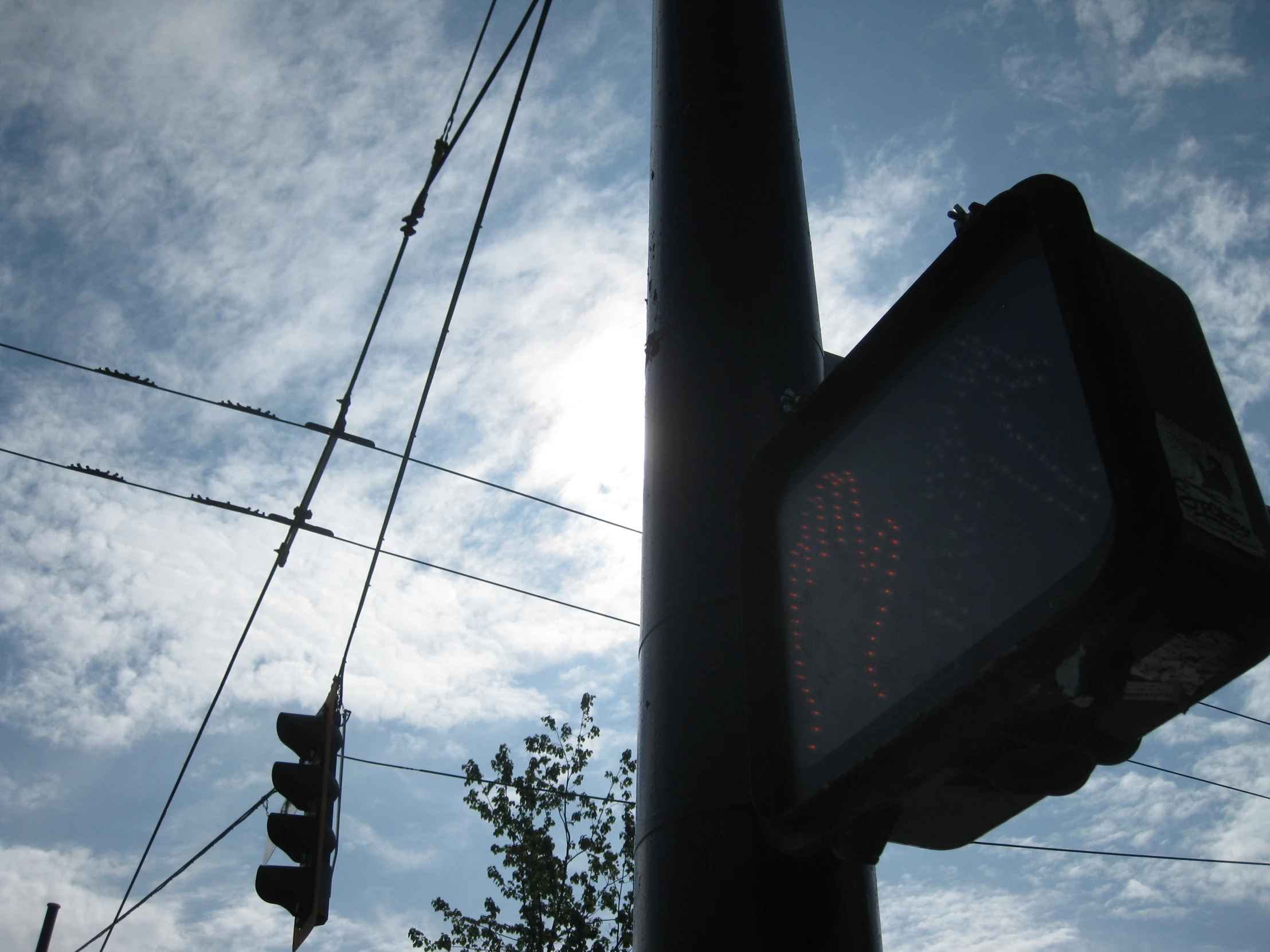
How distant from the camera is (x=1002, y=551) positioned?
3.27ft

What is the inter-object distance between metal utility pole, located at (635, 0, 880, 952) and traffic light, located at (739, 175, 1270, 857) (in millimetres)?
216

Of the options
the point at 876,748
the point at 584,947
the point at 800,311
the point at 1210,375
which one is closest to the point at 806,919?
the point at 876,748

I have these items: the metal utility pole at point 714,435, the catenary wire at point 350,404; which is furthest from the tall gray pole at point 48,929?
the metal utility pole at point 714,435

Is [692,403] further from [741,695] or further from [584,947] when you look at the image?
[584,947]

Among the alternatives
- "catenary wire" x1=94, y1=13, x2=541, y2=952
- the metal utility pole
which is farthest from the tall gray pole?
the metal utility pole

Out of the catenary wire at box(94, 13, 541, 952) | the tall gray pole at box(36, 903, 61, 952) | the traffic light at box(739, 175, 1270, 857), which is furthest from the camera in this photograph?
the tall gray pole at box(36, 903, 61, 952)

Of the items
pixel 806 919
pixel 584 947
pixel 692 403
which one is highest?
pixel 584 947

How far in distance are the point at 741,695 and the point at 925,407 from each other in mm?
523

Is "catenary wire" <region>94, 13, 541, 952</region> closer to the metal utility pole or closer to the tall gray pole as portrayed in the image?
the metal utility pole

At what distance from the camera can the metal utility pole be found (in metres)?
1.35

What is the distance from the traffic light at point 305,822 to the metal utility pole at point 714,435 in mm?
5655

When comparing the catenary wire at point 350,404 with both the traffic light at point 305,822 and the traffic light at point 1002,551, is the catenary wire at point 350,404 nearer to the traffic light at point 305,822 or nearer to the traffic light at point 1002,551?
the traffic light at point 305,822

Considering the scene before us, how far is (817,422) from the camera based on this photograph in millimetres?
1343

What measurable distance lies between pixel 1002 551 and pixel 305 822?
6603mm
